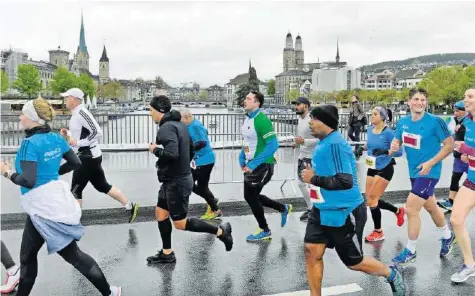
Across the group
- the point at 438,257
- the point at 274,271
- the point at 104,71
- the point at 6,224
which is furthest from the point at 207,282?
the point at 104,71

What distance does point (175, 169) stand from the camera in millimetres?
5367

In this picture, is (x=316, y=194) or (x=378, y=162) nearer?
(x=316, y=194)

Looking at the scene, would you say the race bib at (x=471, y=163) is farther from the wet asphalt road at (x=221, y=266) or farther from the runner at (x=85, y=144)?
the runner at (x=85, y=144)

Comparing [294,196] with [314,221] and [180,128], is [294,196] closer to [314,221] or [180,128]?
[180,128]

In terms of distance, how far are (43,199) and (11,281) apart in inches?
45.9

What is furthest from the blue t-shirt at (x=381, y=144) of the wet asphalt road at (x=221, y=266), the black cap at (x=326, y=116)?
the black cap at (x=326, y=116)

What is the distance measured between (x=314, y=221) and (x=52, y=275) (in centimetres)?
277

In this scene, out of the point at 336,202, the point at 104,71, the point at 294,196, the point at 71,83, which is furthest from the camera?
the point at 104,71

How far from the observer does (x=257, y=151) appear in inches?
255

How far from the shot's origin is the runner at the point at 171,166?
5227 mm

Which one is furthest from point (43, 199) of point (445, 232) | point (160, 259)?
point (445, 232)

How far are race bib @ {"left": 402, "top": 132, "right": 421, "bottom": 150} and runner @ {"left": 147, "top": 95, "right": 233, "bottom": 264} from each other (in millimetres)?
2399

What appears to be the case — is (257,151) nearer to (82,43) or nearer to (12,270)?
(12,270)

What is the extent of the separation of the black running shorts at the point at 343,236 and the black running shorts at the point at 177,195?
1.62 metres
